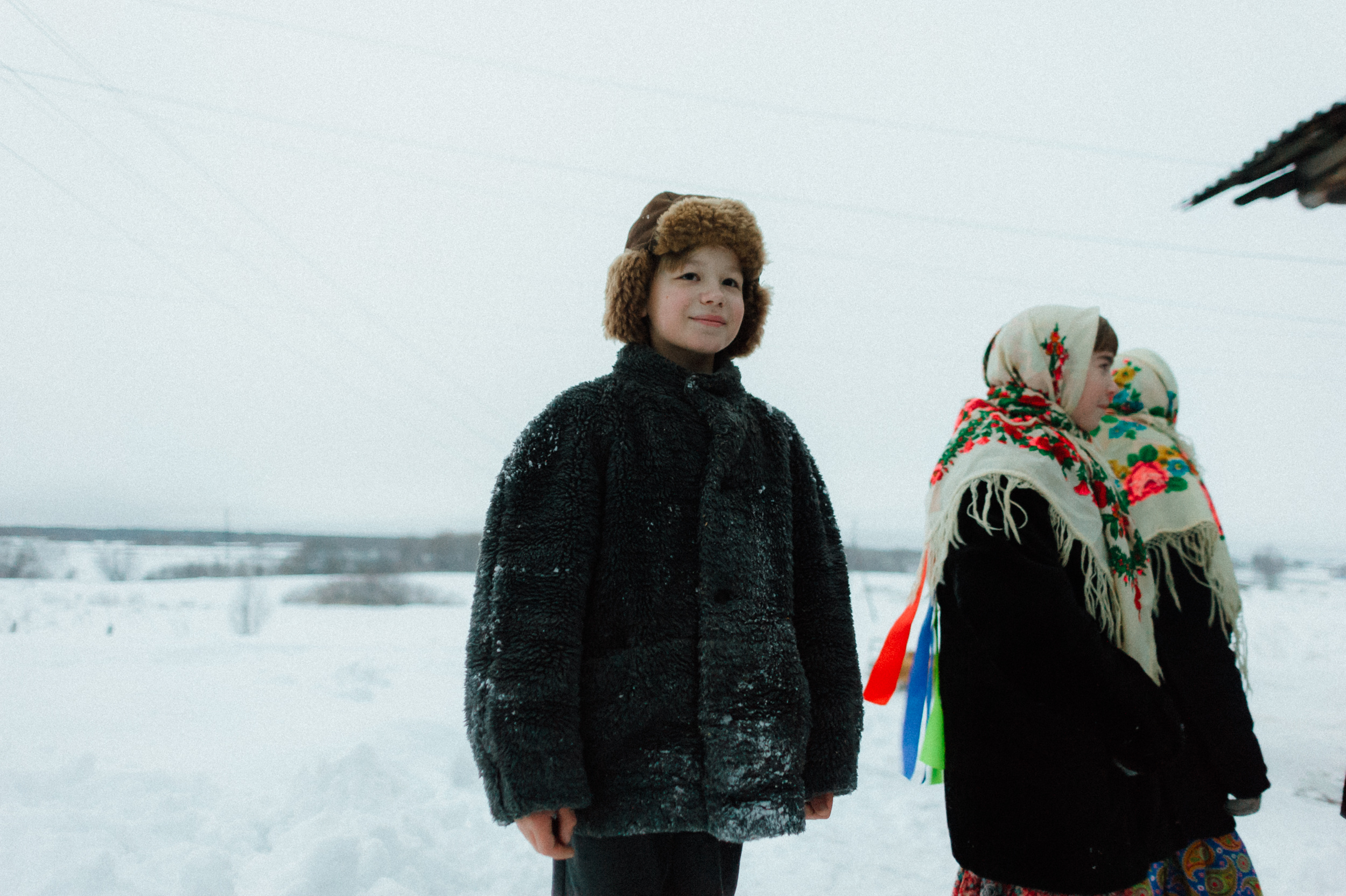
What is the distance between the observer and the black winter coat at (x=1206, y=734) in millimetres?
1717

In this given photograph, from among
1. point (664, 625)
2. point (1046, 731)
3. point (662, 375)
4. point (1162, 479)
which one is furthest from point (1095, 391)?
point (664, 625)

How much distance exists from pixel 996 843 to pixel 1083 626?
473 millimetres

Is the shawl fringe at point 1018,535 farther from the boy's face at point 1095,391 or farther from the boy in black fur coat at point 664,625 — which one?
the boy's face at point 1095,391

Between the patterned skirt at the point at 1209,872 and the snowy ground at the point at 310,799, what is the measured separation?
1082 mm

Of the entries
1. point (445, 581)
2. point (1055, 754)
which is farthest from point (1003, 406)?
point (445, 581)

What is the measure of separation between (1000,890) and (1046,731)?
0.39 meters

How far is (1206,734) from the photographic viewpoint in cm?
175

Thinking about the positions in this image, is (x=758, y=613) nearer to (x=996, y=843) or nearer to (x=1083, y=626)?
(x=1083, y=626)

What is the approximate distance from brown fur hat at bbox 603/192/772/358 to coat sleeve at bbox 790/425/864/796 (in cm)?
40

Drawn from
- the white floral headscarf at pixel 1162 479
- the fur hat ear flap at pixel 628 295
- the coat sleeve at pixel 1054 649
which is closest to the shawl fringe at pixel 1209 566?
the white floral headscarf at pixel 1162 479

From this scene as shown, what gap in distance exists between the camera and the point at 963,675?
5.00 ft

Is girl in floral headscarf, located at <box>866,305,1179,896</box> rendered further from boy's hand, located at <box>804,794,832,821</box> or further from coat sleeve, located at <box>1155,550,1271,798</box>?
boy's hand, located at <box>804,794,832,821</box>

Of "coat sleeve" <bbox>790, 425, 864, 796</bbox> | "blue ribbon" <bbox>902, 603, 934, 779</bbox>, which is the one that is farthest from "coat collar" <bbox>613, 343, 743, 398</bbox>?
"blue ribbon" <bbox>902, 603, 934, 779</bbox>

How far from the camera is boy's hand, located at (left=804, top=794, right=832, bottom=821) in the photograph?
4.42 feet
